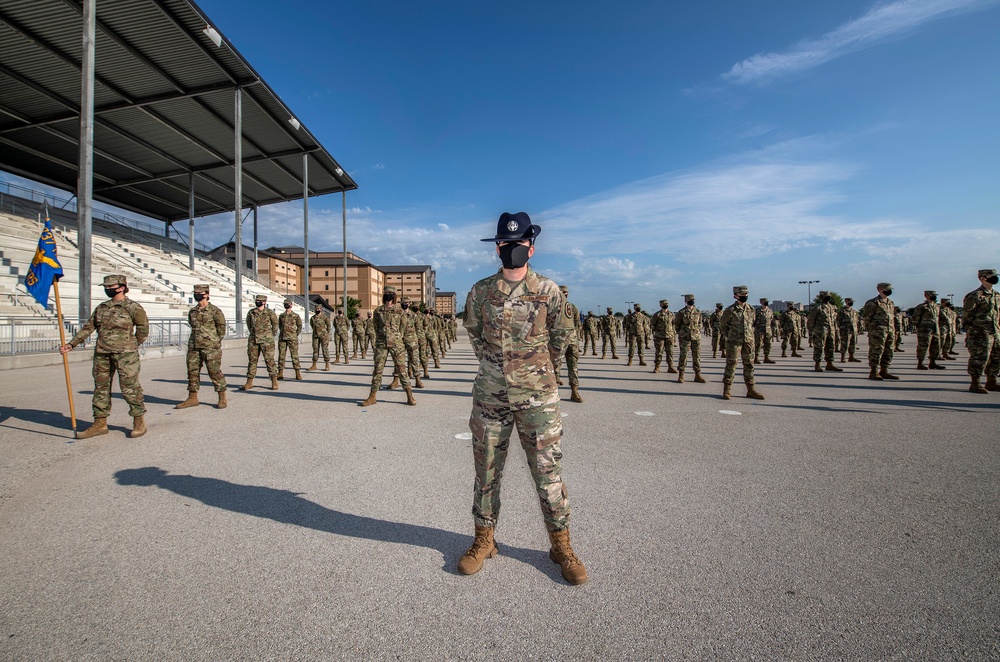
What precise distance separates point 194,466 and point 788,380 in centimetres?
1190

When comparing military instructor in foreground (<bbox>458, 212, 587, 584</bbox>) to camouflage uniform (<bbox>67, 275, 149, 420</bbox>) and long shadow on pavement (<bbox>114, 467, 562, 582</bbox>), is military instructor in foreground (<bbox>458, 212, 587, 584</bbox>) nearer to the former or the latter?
long shadow on pavement (<bbox>114, 467, 562, 582</bbox>)

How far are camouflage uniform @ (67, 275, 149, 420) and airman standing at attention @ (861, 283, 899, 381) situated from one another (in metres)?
13.9

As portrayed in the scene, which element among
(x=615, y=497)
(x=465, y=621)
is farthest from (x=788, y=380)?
(x=465, y=621)

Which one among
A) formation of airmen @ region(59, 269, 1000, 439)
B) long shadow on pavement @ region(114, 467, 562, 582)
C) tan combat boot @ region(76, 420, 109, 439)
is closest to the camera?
long shadow on pavement @ region(114, 467, 562, 582)

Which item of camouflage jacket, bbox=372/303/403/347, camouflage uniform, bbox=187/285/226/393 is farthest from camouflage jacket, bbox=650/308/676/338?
camouflage uniform, bbox=187/285/226/393

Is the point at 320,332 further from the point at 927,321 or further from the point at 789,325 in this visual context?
the point at 927,321

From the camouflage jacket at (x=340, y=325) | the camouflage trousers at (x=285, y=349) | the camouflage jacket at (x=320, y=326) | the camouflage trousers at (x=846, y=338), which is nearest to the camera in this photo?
the camouflage trousers at (x=285, y=349)

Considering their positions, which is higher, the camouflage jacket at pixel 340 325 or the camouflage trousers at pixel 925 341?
the camouflage jacket at pixel 340 325

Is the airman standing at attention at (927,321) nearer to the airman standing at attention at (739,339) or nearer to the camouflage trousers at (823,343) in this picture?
the camouflage trousers at (823,343)

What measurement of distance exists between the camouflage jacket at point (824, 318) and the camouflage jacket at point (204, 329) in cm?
1466

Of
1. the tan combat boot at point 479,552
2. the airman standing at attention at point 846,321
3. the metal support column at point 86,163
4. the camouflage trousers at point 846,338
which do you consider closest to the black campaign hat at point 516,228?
the tan combat boot at point 479,552

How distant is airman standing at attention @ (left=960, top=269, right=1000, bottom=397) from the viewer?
28.4 ft

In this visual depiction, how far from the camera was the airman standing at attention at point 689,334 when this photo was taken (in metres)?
10.9

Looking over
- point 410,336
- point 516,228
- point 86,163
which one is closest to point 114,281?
point 410,336
